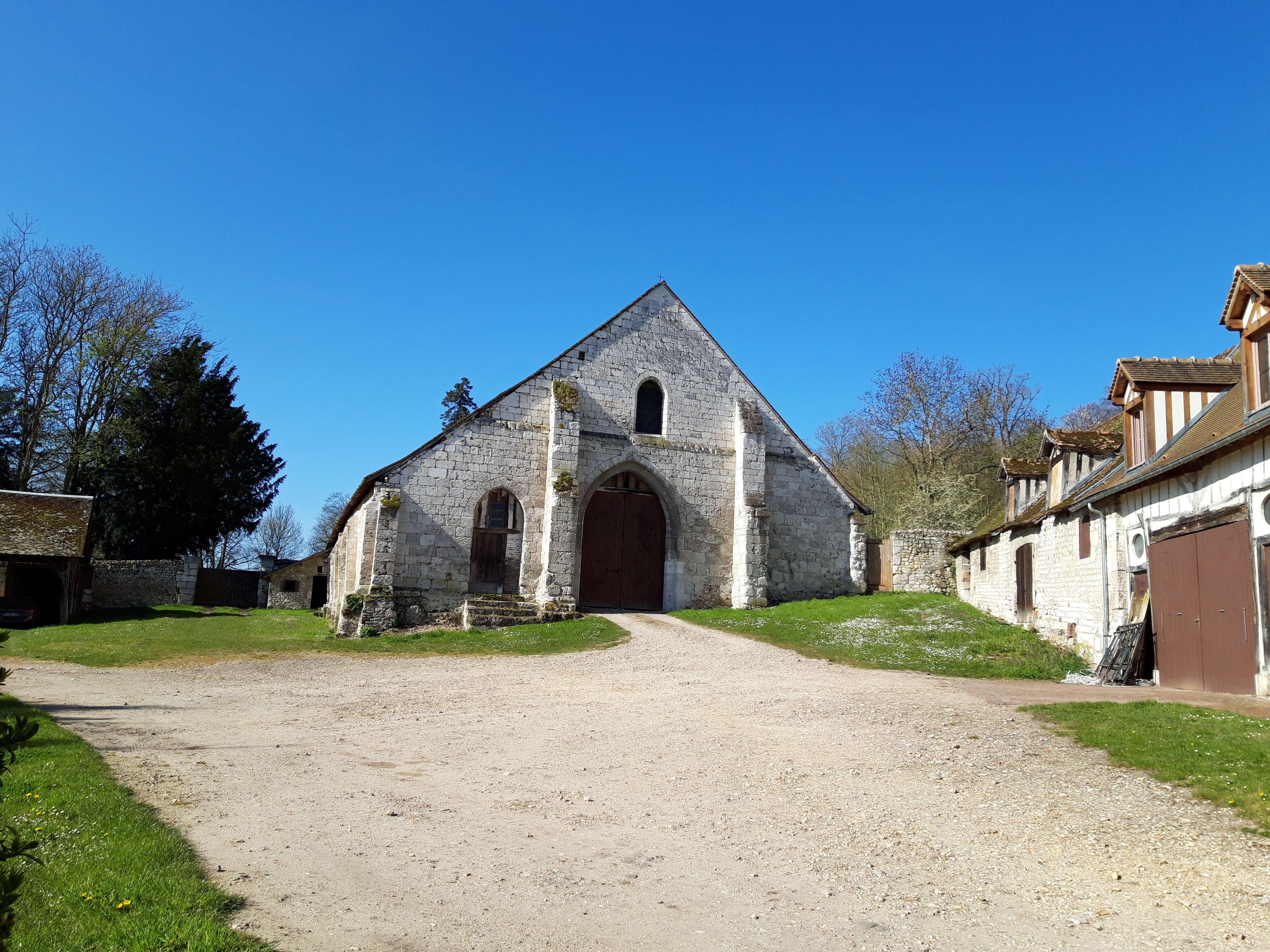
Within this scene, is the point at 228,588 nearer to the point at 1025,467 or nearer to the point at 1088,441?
the point at 1025,467

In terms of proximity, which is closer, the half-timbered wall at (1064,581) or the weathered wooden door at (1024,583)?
the half-timbered wall at (1064,581)

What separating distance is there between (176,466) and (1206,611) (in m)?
35.0

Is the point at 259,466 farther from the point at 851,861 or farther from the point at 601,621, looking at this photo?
the point at 851,861

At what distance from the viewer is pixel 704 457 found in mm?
21438

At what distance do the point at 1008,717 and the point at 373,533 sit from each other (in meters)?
13.9

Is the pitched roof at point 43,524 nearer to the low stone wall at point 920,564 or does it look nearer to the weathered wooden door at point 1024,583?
the low stone wall at point 920,564

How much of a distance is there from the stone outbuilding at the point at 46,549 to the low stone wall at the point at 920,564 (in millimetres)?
21486

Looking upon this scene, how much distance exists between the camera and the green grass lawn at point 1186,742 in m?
5.46

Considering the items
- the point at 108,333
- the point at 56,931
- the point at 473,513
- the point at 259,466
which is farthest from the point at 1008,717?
the point at 259,466

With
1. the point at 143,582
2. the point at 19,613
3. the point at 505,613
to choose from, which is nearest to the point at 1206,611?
the point at 505,613

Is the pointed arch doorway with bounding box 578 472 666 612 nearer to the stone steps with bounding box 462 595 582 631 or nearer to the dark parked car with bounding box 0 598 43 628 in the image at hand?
the stone steps with bounding box 462 595 582 631

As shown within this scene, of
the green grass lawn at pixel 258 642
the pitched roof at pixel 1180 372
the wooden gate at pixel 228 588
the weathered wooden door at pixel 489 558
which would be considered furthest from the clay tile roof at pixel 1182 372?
the wooden gate at pixel 228 588

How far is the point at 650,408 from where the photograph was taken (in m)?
21.6

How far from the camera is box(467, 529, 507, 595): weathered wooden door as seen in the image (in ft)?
84.1
